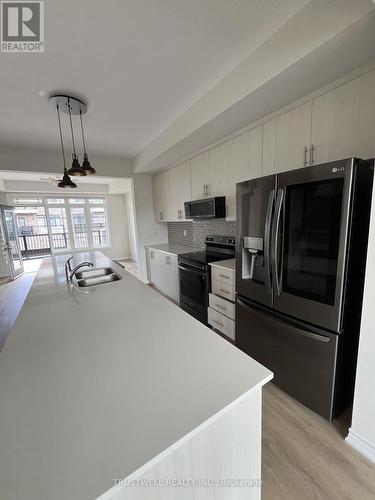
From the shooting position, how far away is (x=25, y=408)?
2.17 ft

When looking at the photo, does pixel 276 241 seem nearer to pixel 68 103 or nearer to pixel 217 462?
pixel 217 462

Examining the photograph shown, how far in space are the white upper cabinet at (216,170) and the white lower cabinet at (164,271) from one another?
3.87 ft

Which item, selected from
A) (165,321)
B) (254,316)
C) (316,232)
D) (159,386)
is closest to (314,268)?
(316,232)

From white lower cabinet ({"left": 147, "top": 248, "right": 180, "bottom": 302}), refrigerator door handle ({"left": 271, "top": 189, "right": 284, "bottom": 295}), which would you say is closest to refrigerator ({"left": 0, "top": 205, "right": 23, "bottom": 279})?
white lower cabinet ({"left": 147, "top": 248, "right": 180, "bottom": 302})

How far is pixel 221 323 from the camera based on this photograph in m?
2.45

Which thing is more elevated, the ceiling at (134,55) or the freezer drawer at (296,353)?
the ceiling at (134,55)

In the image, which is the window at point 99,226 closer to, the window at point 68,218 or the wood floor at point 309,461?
the window at point 68,218

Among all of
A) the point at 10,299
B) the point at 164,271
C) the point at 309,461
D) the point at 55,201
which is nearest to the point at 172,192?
the point at 164,271

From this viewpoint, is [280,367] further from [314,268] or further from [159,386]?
[159,386]

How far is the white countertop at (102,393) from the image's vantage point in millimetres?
496

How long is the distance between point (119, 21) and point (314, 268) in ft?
6.42

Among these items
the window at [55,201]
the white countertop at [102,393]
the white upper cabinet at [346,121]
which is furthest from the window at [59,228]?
the white upper cabinet at [346,121]

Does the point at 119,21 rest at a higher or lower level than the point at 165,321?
higher

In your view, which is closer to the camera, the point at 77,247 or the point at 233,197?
the point at 233,197
